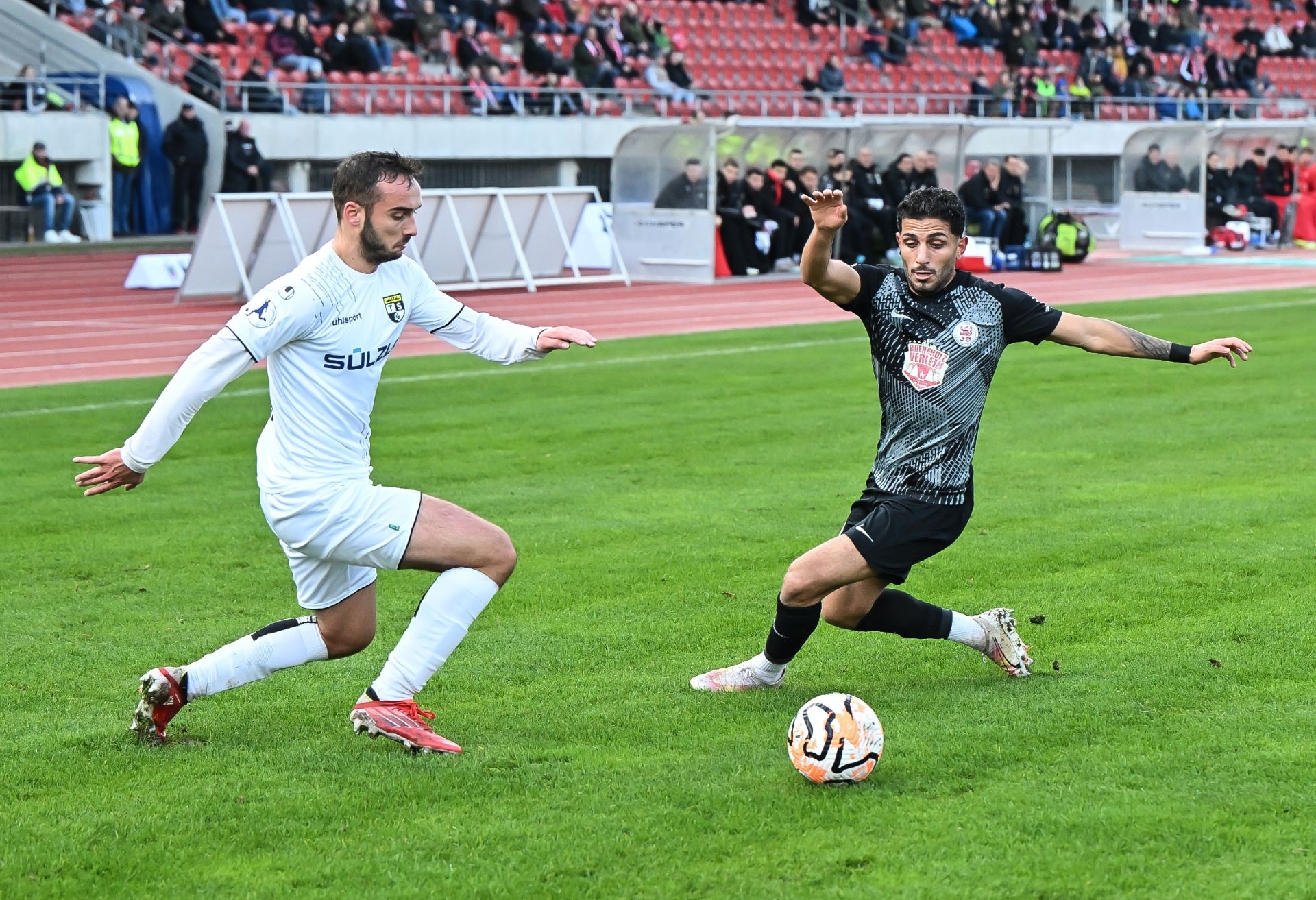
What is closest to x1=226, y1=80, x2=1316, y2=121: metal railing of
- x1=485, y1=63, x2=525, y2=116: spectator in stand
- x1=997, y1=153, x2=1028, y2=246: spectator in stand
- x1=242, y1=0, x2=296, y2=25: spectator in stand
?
x1=485, y1=63, x2=525, y2=116: spectator in stand

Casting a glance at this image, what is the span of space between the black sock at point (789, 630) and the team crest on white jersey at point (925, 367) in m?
0.81

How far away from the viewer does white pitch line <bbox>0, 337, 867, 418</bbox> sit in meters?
13.3

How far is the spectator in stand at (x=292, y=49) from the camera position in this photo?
30.7 meters

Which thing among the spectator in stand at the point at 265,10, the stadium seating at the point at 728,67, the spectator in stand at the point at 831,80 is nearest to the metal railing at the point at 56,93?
the stadium seating at the point at 728,67

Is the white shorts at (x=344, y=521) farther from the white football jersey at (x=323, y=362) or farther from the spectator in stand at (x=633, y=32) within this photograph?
the spectator in stand at (x=633, y=32)

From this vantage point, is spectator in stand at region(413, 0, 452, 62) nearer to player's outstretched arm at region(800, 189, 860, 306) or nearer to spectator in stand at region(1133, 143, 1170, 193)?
spectator in stand at region(1133, 143, 1170, 193)

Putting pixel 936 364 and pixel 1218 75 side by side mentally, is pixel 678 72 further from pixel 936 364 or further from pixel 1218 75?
pixel 936 364

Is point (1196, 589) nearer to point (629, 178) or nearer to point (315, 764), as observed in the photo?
point (315, 764)

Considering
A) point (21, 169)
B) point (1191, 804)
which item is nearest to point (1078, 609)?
point (1191, 804)

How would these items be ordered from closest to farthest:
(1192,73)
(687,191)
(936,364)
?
1. (936,364)
2. (687,191)
3. (1192,73)

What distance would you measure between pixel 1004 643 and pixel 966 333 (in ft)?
3.77

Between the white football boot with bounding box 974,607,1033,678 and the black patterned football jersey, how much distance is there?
1.98 feet

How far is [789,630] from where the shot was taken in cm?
586

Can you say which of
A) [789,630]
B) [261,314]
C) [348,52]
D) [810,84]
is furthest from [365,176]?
[810,84]
